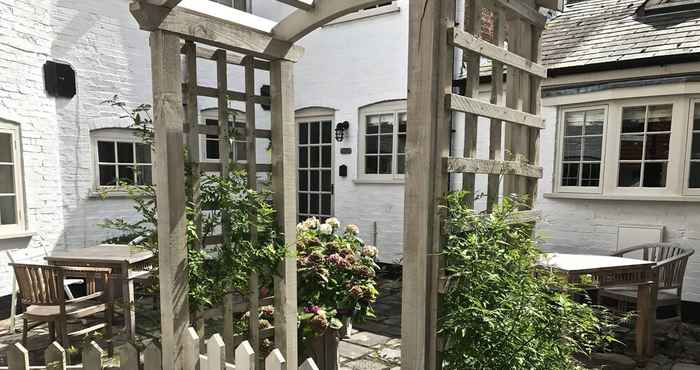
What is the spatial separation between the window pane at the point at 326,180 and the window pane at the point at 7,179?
4.28 metres

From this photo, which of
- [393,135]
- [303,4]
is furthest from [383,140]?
[303,4]

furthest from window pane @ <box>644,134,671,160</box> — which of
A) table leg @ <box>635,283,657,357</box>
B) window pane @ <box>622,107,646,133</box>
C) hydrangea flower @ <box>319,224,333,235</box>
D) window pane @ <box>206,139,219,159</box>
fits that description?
window pane @ <box>206,139,219,159</box>

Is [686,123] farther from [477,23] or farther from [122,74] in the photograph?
[122,74]

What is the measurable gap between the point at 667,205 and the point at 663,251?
1.70 ft

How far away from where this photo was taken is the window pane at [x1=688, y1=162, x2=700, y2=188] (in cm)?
443

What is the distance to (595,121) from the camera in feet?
16.5

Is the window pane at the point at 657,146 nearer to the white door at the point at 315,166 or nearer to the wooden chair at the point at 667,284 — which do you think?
the wooden chair at the point at 667,284

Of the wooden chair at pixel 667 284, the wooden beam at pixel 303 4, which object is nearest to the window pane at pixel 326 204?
the wooden chair at pixel 667 284

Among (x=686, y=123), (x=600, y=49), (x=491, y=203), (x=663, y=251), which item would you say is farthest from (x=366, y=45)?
(x=491, y=203)

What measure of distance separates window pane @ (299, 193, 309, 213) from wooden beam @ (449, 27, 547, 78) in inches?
226

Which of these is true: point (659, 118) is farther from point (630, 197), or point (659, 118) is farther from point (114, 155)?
point (114, 155)

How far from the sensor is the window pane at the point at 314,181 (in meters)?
7.41

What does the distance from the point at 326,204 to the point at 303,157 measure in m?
0.97

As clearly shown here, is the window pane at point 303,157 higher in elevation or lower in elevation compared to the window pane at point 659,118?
lower
